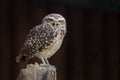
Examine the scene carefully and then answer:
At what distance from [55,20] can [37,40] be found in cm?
21

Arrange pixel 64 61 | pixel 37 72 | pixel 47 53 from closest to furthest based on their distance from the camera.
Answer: pixel 37 72
pixel 47 53
pixel 64 61

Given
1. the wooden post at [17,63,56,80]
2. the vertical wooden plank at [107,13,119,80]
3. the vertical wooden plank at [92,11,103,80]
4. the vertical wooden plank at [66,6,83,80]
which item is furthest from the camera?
the vertical wooden plank at [107,13,119,80]

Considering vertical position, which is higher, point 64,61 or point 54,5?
point 54,5

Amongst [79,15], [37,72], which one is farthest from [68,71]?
[37,72]

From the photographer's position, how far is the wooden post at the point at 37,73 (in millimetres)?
4652

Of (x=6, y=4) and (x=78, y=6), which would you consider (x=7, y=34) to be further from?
(x=78, y=6)

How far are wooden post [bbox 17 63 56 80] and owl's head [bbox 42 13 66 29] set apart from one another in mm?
480

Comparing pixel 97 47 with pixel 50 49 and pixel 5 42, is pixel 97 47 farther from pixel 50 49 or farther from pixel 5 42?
pixel 50 49

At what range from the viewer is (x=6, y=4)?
9836 mm

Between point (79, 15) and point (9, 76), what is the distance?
1.45 meters

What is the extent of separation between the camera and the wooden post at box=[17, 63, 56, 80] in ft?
15.3

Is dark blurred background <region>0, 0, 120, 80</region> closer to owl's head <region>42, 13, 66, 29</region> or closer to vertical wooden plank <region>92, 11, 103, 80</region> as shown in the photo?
vertical wooden plank <region>92, 11, 103, 80</region>

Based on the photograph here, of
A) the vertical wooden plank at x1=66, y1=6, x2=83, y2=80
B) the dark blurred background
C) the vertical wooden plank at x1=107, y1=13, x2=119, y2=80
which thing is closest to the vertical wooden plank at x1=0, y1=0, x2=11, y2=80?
the dark blurred background

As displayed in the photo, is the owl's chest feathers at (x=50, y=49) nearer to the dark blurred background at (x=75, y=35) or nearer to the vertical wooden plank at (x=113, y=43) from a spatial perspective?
the dark blurred background at (x=75, y=35)
